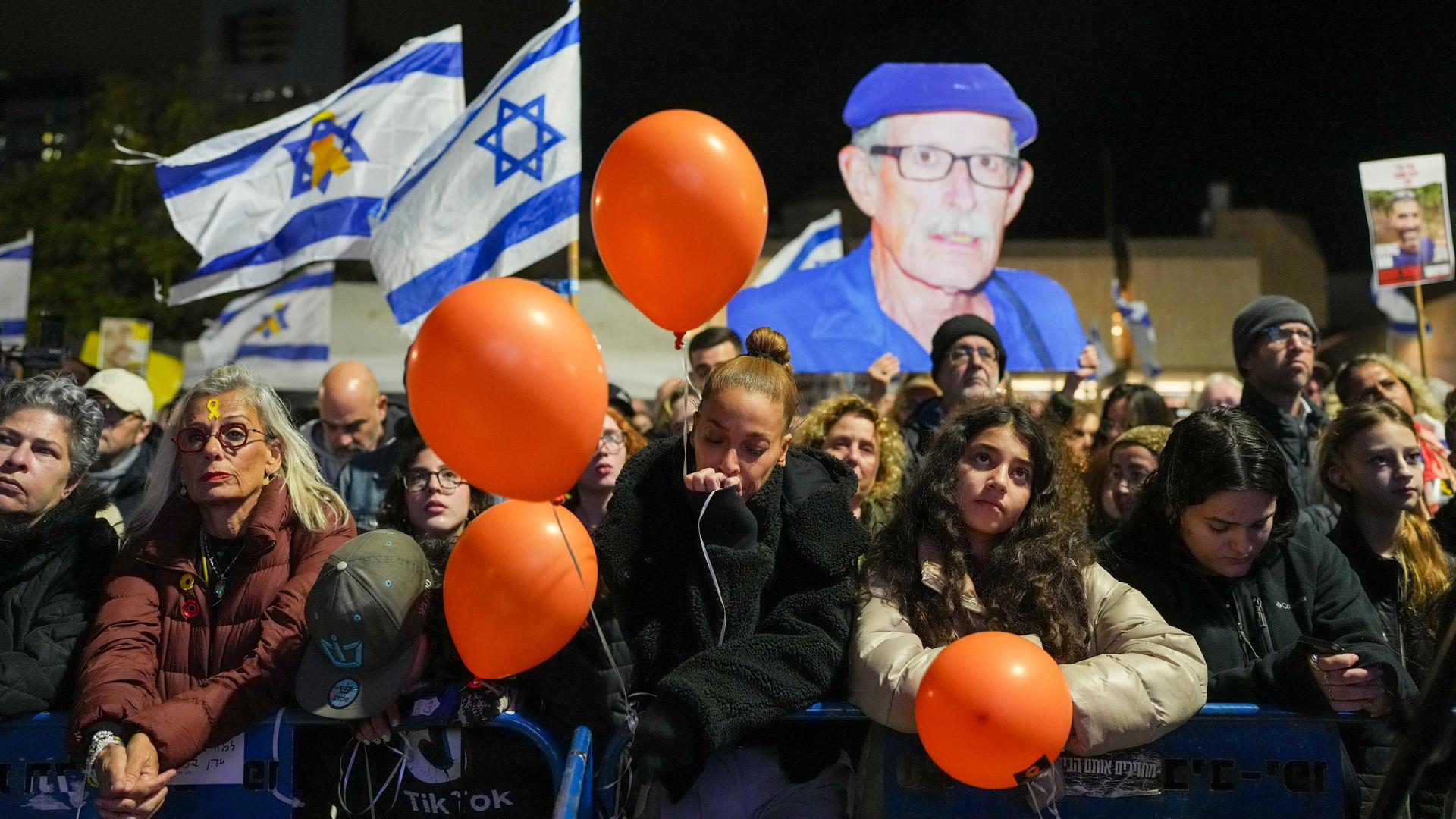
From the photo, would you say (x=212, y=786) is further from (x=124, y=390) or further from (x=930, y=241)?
(x=930, y=241)

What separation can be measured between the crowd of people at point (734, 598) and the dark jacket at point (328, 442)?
241cm

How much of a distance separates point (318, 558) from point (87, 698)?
645 mm

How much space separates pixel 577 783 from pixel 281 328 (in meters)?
8.58

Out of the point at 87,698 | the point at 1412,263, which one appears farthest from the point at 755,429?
the point at 1412,263

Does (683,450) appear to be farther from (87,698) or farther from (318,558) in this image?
(87,698)

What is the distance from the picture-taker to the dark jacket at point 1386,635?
301cm

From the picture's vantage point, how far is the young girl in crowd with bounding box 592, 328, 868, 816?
280 centimetres

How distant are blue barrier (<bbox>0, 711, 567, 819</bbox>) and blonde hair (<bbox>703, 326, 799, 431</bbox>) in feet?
3.21

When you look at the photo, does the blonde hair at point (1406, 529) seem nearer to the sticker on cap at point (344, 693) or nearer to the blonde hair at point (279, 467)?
the sticker on cap at point (344, 693)

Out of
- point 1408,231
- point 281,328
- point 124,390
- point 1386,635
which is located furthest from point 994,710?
point 281,328

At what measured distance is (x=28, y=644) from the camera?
3.12m

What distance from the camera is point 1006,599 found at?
297cm

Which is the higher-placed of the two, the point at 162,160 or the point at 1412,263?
the point at 162,160

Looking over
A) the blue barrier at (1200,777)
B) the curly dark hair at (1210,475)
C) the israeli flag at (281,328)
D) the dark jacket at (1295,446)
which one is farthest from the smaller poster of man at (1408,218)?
the israeli flag at (281,328)
